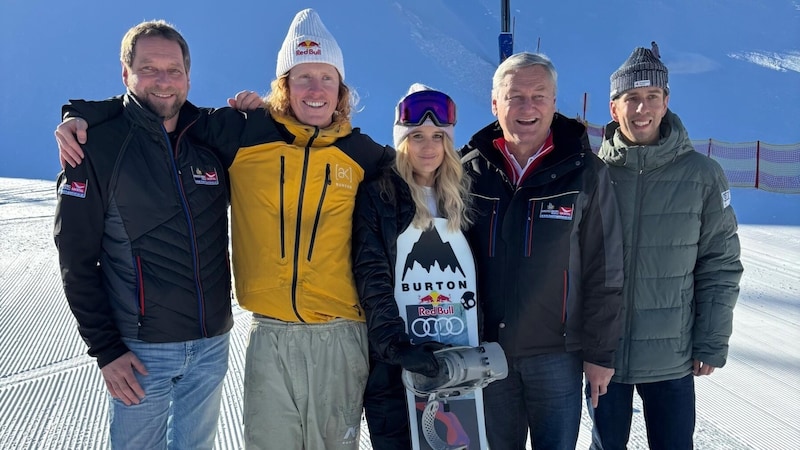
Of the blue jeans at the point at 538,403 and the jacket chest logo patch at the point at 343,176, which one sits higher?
the jacket chest logo patch at the point at 343,176

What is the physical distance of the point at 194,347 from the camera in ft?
6.47

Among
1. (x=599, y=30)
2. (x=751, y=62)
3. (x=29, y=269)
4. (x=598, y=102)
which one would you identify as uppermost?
(x=599, y=30)

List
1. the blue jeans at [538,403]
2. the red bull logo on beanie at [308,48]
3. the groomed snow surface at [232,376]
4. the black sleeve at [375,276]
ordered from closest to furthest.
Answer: the black sleeve at [375,276]
the blue jeans at [538,403]
the red bull logo on beanie at [308,48]
the groomed snow surface at [232,376]

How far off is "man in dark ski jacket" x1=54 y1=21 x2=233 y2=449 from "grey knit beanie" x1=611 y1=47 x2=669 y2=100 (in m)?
1.55

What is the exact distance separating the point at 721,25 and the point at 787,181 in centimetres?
2389

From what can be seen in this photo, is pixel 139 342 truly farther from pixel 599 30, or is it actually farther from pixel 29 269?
pixel 599 30

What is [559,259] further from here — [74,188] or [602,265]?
[74,188]

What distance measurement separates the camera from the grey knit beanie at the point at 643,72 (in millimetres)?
2053

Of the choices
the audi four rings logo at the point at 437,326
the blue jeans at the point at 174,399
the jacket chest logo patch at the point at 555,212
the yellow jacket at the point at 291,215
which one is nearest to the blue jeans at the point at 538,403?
the audi four rings logo at the point at 437,326

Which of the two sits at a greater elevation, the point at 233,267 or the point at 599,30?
the point at 599,30

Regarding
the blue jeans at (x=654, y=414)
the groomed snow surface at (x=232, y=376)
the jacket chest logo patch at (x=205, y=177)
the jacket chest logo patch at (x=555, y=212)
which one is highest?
the jacket chest logo patch at (x=205, y=177)

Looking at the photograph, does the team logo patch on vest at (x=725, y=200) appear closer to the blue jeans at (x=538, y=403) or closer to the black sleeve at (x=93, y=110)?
the blue jeans at (x=538, y=403)

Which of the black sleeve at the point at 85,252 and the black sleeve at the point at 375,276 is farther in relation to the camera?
the black sleeve at the point at 375,276

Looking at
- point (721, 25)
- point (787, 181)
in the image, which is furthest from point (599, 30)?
point (787, 181)
